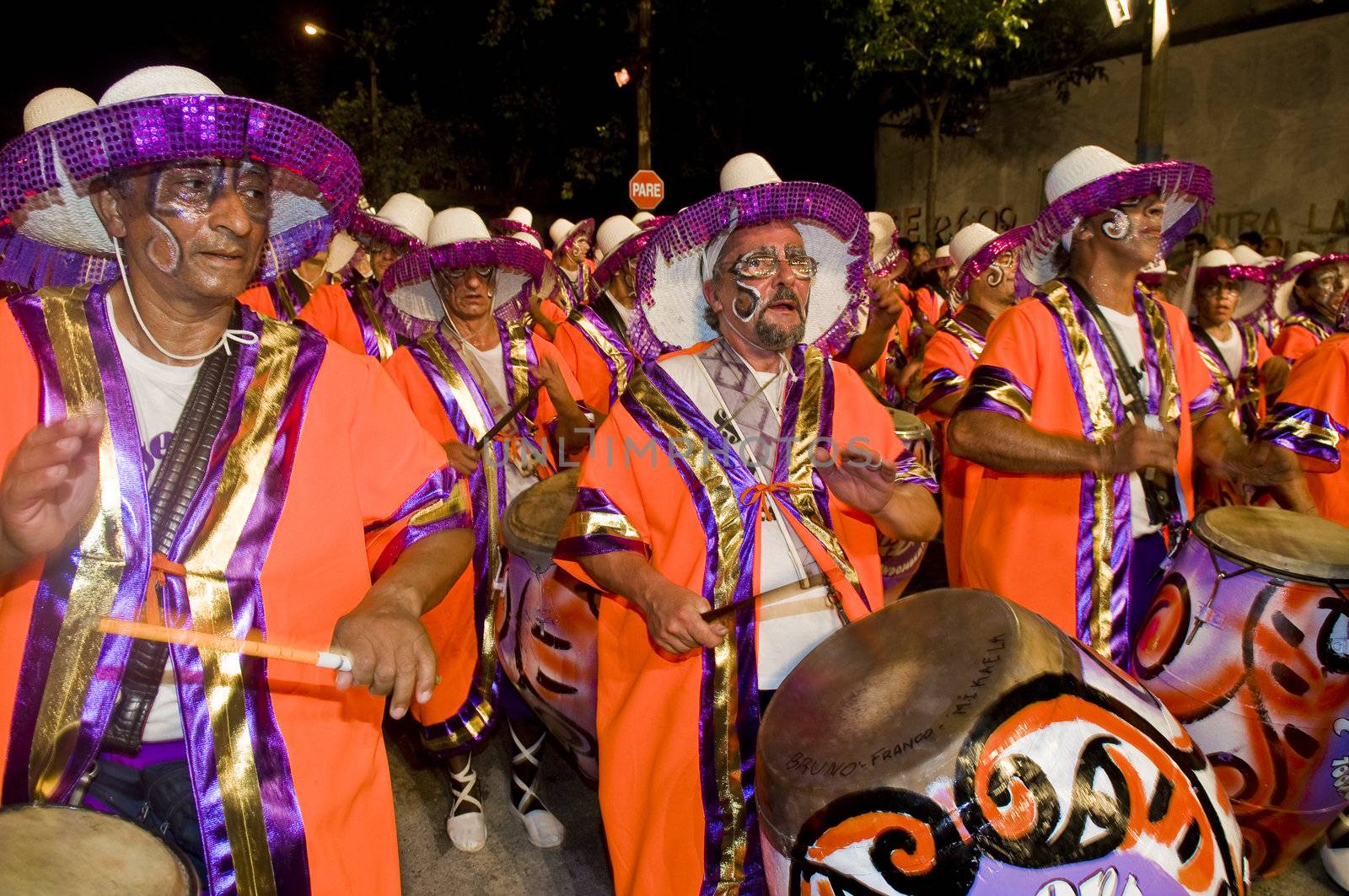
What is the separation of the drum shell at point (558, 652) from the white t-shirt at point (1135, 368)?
1802 mm

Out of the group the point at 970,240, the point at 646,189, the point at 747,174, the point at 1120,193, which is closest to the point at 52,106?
the point at 747,174

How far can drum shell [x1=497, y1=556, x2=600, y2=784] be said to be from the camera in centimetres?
293

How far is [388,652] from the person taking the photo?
1481 mm

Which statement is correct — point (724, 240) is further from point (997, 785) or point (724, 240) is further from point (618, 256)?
point (618, 256)

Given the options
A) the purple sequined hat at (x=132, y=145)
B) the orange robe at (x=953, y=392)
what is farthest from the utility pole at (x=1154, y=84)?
the purple sequined hat at (x=132, y=145)

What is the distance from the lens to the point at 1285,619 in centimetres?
240

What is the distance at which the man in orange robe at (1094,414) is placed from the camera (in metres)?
2.89

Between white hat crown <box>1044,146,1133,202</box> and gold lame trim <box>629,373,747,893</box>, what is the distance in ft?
5.43

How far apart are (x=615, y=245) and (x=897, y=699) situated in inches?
223

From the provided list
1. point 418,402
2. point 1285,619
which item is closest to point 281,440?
point 418,402

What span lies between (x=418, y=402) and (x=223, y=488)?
234 cm

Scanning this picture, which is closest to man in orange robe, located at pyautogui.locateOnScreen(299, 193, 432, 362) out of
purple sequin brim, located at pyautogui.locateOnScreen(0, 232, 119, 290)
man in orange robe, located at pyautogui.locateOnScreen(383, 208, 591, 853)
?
man in orange robe, located at pyautogui.locateOnScreen(383, 208, 591, 853)

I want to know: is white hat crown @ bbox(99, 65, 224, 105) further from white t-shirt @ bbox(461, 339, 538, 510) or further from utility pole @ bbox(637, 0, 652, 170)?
utility pole @ bbox(637, 0, 652, 170)

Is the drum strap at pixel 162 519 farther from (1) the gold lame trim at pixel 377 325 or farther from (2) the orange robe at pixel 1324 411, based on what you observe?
(1) the gold lame trim at pixel 377 325
